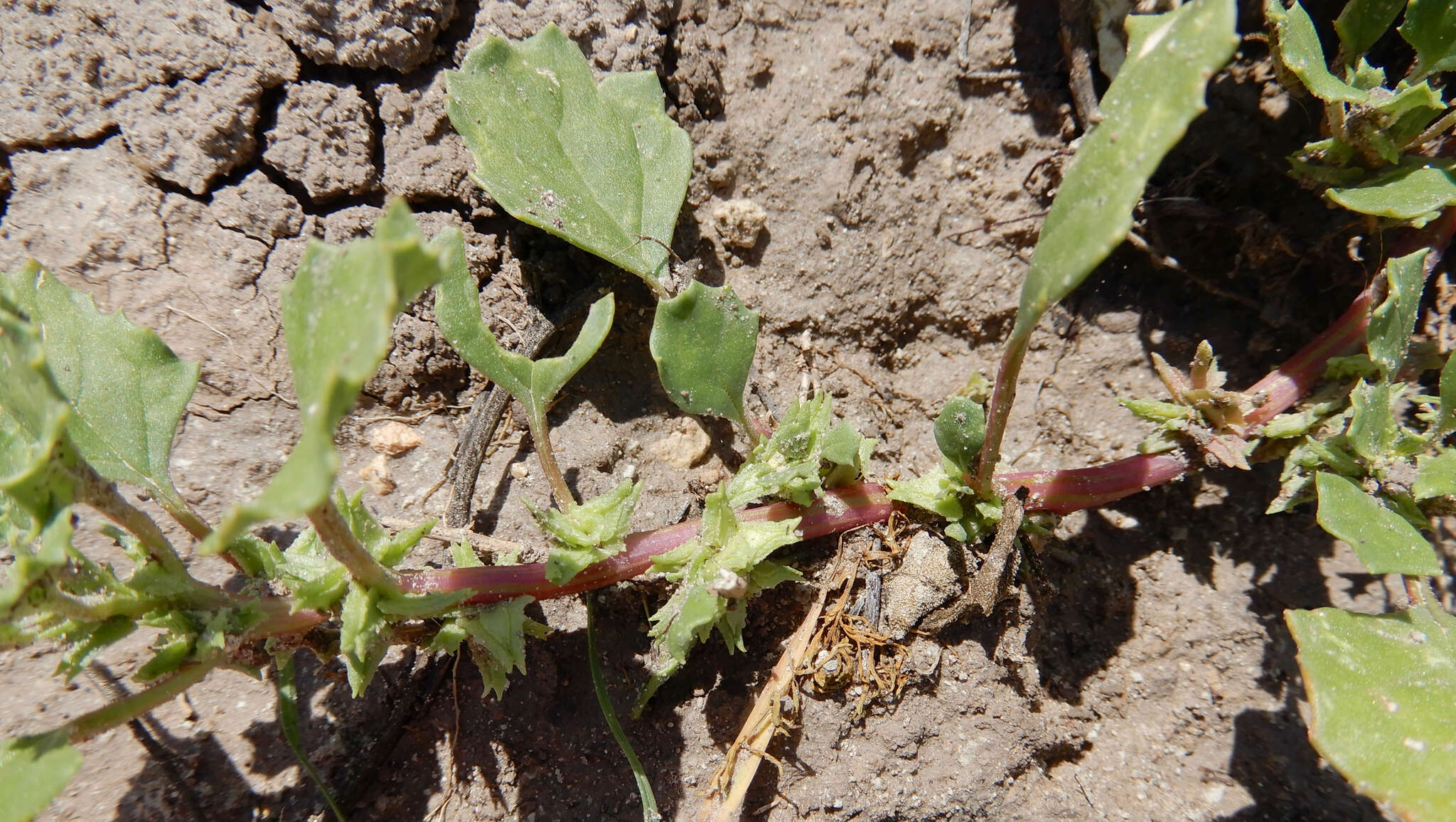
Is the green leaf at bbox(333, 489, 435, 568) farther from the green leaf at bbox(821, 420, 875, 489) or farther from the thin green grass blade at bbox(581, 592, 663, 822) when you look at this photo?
the green leaf at bbox(821, 420, 875, 489)

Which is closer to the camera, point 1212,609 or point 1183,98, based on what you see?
point 1183,98

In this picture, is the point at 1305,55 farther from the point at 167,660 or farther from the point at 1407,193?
the point at 167,660

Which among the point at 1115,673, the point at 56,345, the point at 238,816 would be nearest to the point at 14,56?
the point at 56,345

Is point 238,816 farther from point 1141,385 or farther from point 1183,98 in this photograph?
point 1141,385

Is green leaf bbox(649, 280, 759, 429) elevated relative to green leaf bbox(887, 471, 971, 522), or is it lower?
elevated

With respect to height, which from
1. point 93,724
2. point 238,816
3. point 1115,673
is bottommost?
point 238,816

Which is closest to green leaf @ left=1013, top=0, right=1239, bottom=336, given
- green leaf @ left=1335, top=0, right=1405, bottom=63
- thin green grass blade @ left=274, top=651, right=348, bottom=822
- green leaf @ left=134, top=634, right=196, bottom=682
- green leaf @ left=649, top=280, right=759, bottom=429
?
green leaf @ left=649, top=280, right=759, bottom=429
